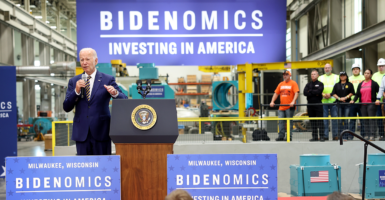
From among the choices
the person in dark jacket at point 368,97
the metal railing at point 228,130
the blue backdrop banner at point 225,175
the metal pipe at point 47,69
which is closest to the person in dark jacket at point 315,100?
the metal railing at point 228,130

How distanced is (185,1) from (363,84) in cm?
430

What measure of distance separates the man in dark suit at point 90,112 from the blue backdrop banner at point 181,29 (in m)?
3.99

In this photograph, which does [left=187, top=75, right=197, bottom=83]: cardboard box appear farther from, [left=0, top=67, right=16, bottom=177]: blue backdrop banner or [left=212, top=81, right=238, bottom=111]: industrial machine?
[left=0, top=67, right=16, bottom=177]: blue backdrop banner

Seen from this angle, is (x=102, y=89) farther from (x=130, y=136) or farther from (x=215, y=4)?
(x=215, y=4)

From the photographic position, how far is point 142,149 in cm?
220

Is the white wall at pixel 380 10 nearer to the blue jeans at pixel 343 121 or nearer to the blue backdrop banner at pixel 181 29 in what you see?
the blue jeans at pixel 343 121

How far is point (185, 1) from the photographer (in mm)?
6473

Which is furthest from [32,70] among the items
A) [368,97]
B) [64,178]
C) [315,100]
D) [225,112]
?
[64,178]

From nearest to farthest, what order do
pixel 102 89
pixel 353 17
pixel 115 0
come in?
pixel 102 89 → pixel 115 0 → pixel 353 17

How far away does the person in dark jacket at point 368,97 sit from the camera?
709 cm

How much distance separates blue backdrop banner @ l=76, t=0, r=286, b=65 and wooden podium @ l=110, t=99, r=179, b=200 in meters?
4.43

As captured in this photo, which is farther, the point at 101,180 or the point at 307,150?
the point at 307,150

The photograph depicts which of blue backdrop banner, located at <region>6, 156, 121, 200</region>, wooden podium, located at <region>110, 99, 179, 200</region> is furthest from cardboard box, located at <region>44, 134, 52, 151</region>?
wooden podium, located at <region>110, 99, 179, 200</region>

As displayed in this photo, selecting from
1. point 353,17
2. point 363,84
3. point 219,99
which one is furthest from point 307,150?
point 353,17
